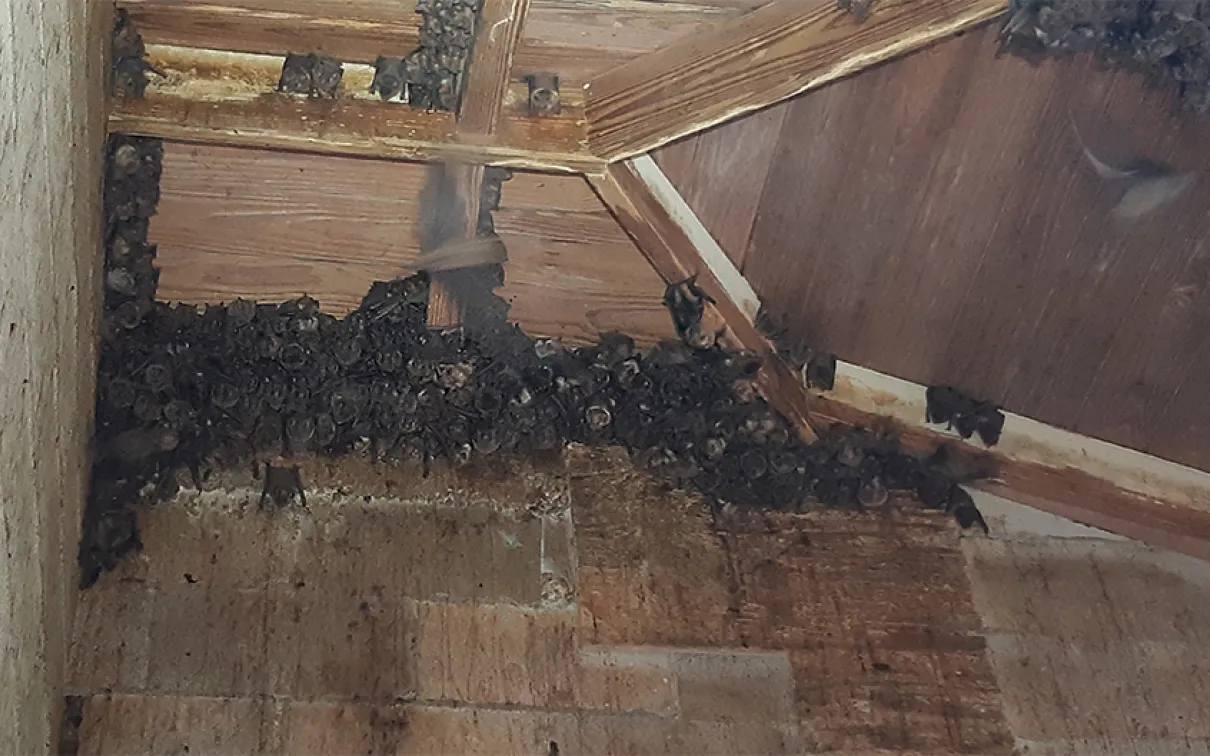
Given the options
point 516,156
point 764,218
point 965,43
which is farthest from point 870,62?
point 516,156

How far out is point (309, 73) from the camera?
1780 millimetres

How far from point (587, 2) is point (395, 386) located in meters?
0.71

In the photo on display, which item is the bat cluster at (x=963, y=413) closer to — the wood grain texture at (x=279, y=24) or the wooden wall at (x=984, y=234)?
the wooden wall at (x=984, y=234)

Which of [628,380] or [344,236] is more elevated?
[344,236]

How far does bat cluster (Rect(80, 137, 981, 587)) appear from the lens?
1935 millimetres

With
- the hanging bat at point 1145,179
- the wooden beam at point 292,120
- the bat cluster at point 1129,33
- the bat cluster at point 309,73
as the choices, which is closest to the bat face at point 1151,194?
the hanging bat at point 1145,179

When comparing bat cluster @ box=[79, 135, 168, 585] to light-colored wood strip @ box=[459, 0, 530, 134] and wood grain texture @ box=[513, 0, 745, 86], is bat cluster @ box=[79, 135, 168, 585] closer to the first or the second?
light-colored wood strip @ box=[459, 0, 530, 134]

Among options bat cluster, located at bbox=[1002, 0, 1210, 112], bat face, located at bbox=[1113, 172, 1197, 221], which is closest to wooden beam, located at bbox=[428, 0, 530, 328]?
bat cluster, located at bbox=[1002, 0, 1210, 112]

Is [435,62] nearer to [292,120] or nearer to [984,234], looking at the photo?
[292,120]

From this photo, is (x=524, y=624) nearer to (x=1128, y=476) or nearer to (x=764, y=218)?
(x=764, y=218)

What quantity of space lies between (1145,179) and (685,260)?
73 centimetres

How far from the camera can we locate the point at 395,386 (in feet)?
6.75

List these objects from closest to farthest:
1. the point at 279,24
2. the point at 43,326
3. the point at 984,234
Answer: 1. the point at 43,326
2. the point at 279,24
3. the point at 984,234

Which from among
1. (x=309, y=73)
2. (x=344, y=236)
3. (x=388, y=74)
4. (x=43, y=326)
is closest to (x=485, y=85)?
(x=388, y=74)
